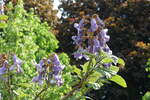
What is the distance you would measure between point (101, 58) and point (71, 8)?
53.2 feet

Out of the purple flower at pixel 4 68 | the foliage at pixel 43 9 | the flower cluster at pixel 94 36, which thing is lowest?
the foliage at pixel 43 9

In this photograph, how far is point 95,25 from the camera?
2.70 meters

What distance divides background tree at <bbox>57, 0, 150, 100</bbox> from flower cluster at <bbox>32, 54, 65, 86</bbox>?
41.0 feet

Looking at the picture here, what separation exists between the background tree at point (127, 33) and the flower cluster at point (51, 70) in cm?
1249

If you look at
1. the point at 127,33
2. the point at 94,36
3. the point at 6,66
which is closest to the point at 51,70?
the point at 6,66

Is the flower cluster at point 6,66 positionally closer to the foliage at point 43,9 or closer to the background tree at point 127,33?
the background tree at point 127,33

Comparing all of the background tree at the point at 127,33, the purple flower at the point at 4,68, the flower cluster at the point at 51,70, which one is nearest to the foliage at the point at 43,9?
the background tree at the point at 127,33

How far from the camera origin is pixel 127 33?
17.0 metres

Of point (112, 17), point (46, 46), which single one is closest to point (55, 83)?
point (46, 46)

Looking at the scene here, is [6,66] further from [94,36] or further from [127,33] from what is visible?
[127,33]

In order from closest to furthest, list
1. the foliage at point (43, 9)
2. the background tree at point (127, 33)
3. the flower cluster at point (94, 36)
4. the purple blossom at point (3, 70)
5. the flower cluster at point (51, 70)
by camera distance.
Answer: the flower cluster at point (94, 36) < the purple blossom at point (3, 70) < the flower cluster at point (51, 70) < the background tree at point (127, 33) < the foliage at point (43, 9)

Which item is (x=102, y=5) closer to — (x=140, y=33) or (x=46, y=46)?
(x=140, y=33)

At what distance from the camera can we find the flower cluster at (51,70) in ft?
9.61

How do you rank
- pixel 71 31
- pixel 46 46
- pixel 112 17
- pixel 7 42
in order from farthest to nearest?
pixel 71 31 < pixel 112 17 < pixel 46 46 < pixel 7 42
